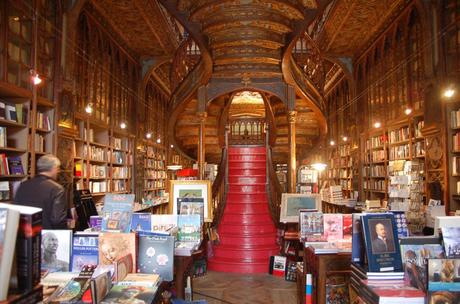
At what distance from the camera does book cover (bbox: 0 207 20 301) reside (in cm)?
128

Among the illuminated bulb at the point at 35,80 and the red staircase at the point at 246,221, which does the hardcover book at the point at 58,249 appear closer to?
the illuminated bulb at the point at 35,80

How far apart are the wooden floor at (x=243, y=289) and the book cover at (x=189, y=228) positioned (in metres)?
1.56

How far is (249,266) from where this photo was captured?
6559 mm

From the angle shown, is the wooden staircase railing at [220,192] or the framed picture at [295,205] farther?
the wooden staircase railing at [220,192]

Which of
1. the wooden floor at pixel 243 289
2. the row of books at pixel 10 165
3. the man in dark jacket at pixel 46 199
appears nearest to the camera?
the man in dark jacket at pixel 46 199

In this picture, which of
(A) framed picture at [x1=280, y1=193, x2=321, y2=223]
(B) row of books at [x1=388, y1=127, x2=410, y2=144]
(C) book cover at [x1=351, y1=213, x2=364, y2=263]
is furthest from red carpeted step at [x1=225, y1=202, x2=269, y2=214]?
(C) book cover at [x1=351, y1=213, x2=364, y2=263]

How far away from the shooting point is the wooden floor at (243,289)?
5004mm

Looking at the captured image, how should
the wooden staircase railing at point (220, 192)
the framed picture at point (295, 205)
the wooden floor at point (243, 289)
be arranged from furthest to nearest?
the wooden staircase railing at point (220, 192), the framed picture at point (295, 205), the wooden floor at point (243, 289)

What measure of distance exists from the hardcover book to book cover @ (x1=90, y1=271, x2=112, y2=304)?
46 cm

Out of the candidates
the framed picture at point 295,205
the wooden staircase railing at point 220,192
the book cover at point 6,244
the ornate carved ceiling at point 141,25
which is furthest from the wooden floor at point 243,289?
the ornate carved ceiling at point 141,25

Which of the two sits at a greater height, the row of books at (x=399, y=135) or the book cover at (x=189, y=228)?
the row of books at (x=399, y=135)

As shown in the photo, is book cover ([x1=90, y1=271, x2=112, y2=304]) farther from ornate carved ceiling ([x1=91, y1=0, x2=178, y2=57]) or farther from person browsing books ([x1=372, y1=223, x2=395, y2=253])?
ornate carved ceiling ([x1=91, y1=0, x2=178, y2=57])

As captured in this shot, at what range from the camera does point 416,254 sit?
2281 millimetres

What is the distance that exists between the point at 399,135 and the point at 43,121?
7044 millimetres
